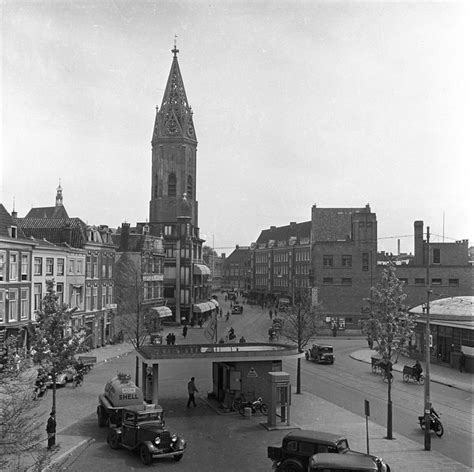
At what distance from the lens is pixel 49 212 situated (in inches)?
3046

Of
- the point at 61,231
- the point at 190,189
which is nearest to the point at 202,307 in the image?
the point at 190,189

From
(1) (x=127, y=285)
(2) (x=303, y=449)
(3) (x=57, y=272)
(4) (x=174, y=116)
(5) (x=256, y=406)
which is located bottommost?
(5) (x=256, y=406)

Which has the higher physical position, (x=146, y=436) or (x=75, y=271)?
(x=75, y=271)

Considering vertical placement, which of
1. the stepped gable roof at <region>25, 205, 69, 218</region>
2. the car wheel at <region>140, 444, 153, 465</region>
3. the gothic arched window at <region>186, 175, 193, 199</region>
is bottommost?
the car wheel at <region>140, 444, 153, 465</region>

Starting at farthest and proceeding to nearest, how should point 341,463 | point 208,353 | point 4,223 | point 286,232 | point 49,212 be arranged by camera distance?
point 286,232
point 49,212
point 4,223
point 208,353
point 341,463

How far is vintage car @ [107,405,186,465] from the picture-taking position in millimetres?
20141

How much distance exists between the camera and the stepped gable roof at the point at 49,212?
76431mm

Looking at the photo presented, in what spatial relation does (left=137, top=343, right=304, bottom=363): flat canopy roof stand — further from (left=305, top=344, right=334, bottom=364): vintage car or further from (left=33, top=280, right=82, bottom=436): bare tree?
(left=305, top=344, right=334, bottom=364): vintage car

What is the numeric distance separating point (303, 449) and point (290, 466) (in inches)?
25.7

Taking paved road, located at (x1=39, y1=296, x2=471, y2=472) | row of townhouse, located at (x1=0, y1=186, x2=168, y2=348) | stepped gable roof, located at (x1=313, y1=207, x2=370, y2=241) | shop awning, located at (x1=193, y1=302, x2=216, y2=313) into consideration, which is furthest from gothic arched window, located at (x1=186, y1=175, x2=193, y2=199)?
paved road, located at (x1=39, y1=296, x2=471, y2=472)

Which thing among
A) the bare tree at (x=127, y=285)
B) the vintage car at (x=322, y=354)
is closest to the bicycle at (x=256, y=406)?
the vintage car at (x=322, y=354)

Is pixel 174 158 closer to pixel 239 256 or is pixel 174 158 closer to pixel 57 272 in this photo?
pixel 57 272

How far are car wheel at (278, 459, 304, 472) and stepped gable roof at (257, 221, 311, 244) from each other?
86.0 meters

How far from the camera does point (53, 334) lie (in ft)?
78.6
